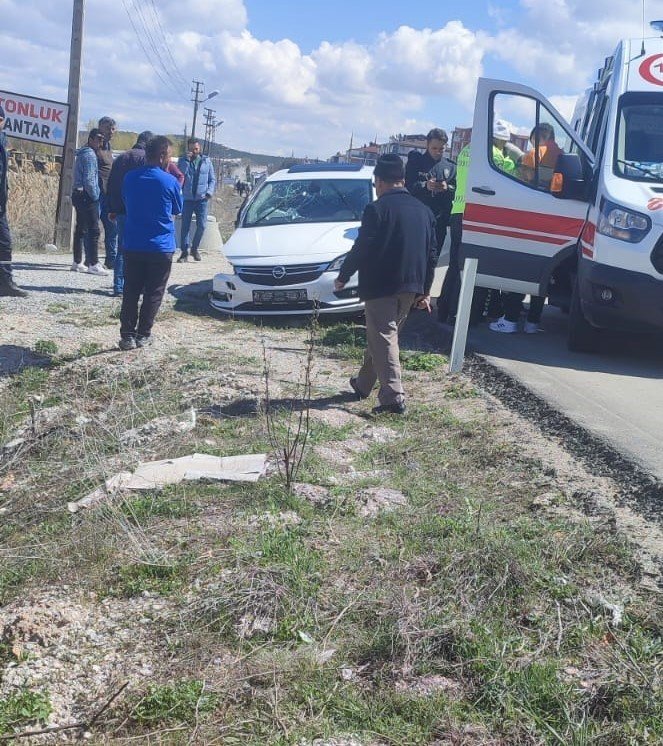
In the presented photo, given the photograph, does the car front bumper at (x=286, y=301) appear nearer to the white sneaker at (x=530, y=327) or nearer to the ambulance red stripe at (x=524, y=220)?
the ambulance red stripe at (x=524, y=220)

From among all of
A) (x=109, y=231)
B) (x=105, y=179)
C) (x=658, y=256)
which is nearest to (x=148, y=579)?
(x=658, y=256)

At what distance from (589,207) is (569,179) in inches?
13.9

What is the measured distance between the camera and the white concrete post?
7.95m

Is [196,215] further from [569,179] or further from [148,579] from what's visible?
[148,579]

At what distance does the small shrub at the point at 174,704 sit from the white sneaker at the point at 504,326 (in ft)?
24.5

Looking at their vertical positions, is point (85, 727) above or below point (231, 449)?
below

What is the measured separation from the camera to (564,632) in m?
3.47

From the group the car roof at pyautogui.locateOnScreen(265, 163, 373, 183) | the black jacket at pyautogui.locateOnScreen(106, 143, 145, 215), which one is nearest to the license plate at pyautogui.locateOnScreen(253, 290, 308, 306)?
the black jacket at pyautogui.locateOnScreen(106, 143, 145, 215)

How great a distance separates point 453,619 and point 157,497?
1931mm

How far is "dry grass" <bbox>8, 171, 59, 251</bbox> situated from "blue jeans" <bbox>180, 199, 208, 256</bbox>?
9.20 ft

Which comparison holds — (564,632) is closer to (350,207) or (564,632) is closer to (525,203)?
(525,203)

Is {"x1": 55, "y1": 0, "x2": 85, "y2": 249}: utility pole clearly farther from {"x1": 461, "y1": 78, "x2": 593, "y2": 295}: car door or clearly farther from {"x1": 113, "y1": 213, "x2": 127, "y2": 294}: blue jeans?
{"x1": 461, "y1": 78, "x2": 593, "y2": 295}: car door

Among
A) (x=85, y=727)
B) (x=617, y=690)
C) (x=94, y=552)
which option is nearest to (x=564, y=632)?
(x=617, y=690)

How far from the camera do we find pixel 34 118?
15.8 m
